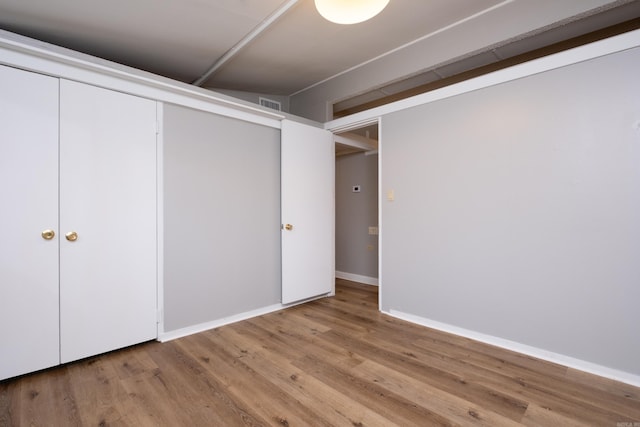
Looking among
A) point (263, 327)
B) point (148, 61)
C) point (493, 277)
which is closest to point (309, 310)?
point (263, 327)

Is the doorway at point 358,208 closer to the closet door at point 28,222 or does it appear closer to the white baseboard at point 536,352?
the white baseboard at point 536,352

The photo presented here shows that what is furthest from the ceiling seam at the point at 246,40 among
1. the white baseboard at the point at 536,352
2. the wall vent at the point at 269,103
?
the white baseboard at the point at 536,352

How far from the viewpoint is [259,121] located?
10.6ft

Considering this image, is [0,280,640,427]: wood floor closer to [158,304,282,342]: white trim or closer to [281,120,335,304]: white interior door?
[158,304,282,342]: white trim

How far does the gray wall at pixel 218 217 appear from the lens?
8.66 feet

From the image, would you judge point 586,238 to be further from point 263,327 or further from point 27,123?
point 27,123

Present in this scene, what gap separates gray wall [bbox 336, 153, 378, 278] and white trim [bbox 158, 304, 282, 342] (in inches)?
74.3

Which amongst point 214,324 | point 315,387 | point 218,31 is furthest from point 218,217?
point 315,387

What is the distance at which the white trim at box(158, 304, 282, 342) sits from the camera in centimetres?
261

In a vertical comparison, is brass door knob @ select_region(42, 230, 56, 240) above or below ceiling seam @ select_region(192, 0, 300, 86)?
below

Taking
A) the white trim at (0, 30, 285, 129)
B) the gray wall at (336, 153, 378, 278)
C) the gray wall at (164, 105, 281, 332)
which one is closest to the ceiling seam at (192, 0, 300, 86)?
the white trim at (0, 30, 285, 129)

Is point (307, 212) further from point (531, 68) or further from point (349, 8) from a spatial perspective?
point (531, 68)

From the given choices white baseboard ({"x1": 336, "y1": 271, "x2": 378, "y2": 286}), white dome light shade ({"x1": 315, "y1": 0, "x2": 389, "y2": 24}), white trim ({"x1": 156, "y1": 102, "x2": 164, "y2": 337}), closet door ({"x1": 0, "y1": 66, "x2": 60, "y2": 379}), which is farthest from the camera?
white baseboard ({"x1": 336, "y1": 271, "x2": 378, "y2": 286})

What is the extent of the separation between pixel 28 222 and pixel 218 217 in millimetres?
1355
